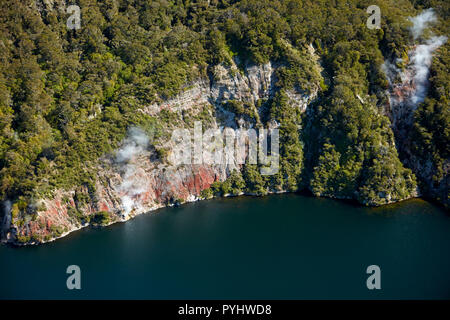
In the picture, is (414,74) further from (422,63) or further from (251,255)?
(251,255)

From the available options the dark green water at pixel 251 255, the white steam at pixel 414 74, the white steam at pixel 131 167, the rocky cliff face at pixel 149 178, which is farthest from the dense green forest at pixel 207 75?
the dark green water at pixel 251 255

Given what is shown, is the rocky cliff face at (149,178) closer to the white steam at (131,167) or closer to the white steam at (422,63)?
the white steam at (131,167)

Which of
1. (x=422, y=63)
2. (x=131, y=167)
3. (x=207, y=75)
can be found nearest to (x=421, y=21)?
(x=422, y=63)

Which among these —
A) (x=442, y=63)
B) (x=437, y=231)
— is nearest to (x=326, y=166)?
(x=437, y=231)

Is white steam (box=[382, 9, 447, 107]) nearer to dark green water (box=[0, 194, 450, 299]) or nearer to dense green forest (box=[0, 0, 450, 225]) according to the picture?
dense green forest (box=[0, 0, 450, 225])

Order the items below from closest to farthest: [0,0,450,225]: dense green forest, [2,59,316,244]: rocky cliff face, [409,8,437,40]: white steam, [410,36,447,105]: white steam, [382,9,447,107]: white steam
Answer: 1. [2,59,316,244]: rocky cliff face
2. [0,0,450,225]: dense green forest
3. [410,36,447,105]: white steam
4. [382,9,447,107]: white steam
5. [409,8,437,40]: white steam

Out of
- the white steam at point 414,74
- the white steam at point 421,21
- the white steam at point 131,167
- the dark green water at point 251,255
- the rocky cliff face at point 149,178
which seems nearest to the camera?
the dark green water at point 251,255

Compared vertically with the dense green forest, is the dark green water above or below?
below

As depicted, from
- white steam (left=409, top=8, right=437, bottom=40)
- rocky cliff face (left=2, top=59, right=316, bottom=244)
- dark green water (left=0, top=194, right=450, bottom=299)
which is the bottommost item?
dark green water (left=0, top=194, right=450, bottom=299)

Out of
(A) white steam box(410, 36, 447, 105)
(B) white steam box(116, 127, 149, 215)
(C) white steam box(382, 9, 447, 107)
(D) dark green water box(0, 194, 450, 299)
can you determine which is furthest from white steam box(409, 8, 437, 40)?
(B) white steam box(116, 127, 149, 215)
